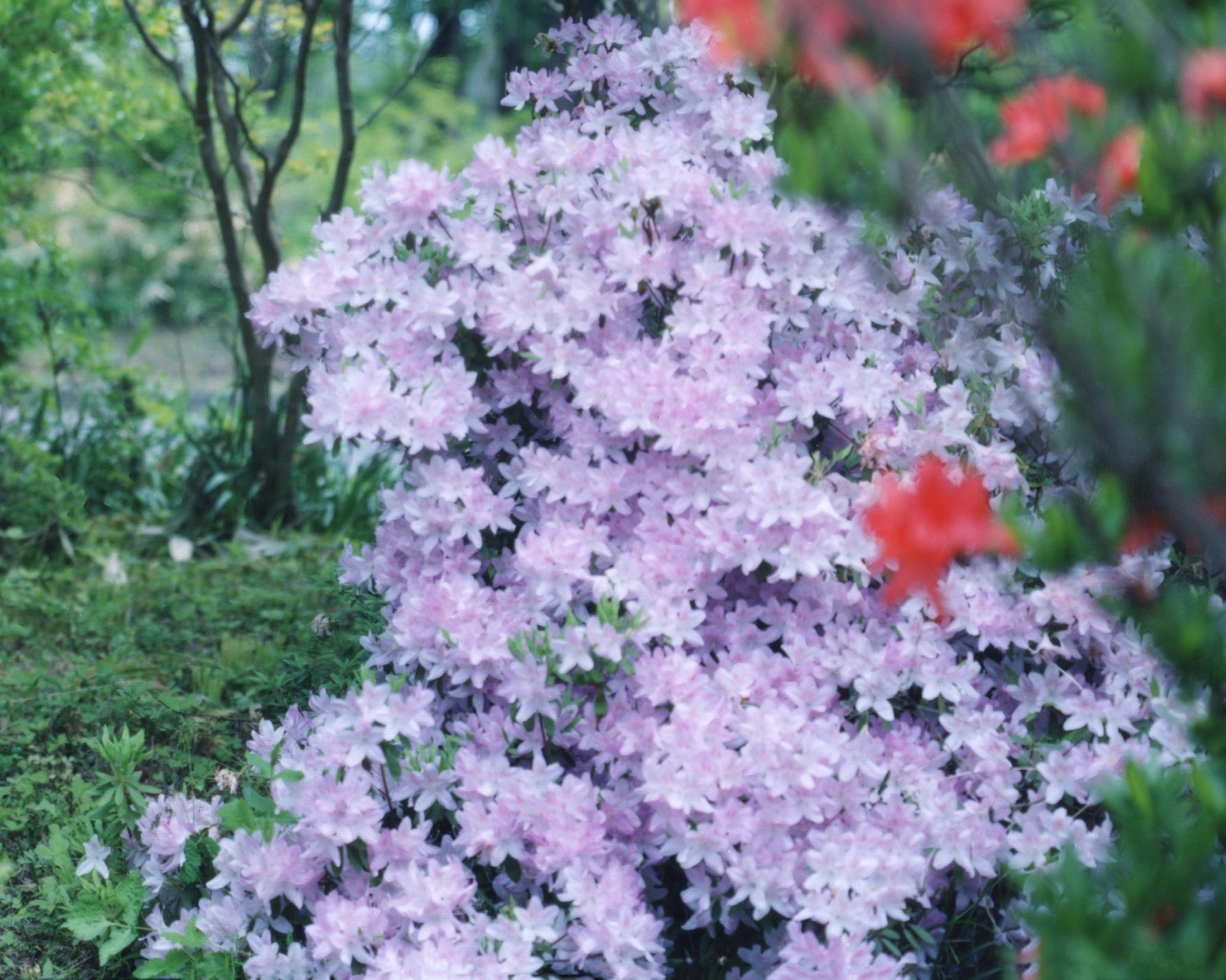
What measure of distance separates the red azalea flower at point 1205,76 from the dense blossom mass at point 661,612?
0.53m

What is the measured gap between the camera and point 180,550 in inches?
193

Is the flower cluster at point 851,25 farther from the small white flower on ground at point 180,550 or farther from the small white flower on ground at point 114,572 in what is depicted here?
the small white flower on ground at point 180,550

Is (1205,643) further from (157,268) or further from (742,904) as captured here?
(157,268)

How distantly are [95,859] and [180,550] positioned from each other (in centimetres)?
271

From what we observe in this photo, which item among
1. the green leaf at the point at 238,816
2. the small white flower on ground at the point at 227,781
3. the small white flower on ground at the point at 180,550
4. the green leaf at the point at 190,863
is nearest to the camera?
the green leaf at the point at 238,816

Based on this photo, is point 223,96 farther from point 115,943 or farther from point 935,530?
point 935,530

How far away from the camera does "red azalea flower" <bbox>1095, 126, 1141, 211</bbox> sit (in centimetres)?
135

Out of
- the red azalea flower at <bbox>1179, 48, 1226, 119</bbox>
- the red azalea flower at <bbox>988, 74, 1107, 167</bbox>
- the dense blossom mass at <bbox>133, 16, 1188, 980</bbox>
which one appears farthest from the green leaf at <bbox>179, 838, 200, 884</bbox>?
the red azalea flower at <bbox>1179, 48, 1226, 119</bbox>

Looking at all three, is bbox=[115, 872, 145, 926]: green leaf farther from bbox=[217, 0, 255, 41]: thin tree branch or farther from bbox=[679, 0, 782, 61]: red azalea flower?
bbox=[217, 0, 255, 41]: thin tree branch

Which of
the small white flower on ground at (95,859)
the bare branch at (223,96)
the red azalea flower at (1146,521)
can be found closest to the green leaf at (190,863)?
the small white flower on ground at (95,859)

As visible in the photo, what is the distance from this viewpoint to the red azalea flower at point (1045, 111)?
1.31 meters

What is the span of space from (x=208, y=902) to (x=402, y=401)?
2.96ft

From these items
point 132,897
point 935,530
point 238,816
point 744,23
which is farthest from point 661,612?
point 132,897

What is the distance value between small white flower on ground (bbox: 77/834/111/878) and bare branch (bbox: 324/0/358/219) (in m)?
2.68
